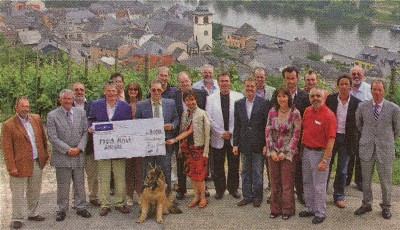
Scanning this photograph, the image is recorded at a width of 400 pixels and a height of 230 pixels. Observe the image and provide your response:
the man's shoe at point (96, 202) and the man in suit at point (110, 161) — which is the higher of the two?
the man in suit at point (110, 161)

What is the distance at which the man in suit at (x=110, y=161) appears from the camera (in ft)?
19.7

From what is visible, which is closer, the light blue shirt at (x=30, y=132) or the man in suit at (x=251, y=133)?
the light blue shirt at (x=30, y=132)

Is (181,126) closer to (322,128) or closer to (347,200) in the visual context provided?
(322,128)

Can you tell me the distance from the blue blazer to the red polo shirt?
195cm

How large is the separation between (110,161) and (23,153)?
0.97 metres

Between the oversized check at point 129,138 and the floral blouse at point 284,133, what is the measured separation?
1.20 m

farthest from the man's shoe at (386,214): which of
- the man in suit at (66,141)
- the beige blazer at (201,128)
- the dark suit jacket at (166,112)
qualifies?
the man in suit at (66,141)

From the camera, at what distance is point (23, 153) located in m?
5.70

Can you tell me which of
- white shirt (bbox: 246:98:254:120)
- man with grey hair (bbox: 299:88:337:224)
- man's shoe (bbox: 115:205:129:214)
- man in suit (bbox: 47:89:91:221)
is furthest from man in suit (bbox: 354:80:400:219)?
man in suit (bbox: 47:89:91:221)

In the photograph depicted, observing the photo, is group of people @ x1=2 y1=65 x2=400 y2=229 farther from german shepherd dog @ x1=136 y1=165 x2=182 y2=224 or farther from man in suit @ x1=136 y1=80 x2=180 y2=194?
german shepherd dog @ x1=136 y1=165 x2=182 y2=224

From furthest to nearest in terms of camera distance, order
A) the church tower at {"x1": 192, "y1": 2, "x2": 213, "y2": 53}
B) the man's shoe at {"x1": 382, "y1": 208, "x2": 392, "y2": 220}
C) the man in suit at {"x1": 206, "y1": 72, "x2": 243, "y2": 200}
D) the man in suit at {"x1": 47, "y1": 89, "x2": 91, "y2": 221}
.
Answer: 1. the church tower at {"x1": 192, "y1": 2, "x2": 213, "y2": 53}
2. the man in suit at {"x1": 206, "y1": 72, "x2": 243, "y2": 200}
3. the man's shoe at {"x1": 382, "y1": 208, "x2": 392, "y2": 220}
4. the man in suit at {"x1": 47, "y1": 89, "x2": 91, "y2": 221}

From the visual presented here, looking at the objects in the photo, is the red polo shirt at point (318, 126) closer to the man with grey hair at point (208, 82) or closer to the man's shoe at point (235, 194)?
the man's shoe at point (235, 194)

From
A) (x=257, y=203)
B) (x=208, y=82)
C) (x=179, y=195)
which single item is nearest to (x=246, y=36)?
(x=208, y=82)

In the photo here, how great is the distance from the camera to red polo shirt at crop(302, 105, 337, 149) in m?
5.61
